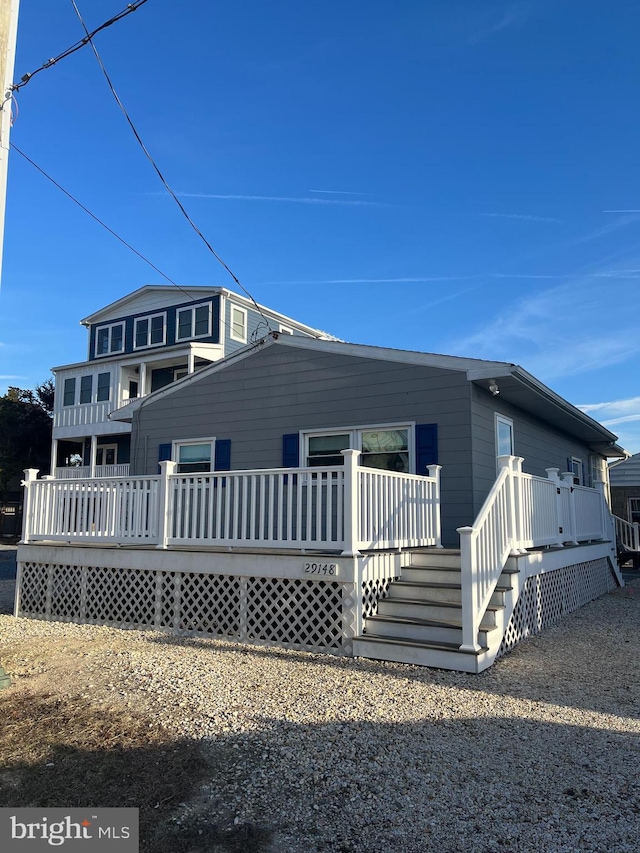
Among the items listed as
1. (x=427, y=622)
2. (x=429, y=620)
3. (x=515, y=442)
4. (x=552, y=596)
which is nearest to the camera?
(x=427, y=622)

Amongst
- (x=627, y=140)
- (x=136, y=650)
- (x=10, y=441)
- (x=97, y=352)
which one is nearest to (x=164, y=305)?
(x=97, y=352)

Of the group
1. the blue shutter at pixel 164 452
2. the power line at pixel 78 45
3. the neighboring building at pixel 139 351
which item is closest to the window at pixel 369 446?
the blue shutter at pixel 164 452

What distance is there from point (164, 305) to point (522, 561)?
19.8 metres

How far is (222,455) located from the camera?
11086 mm

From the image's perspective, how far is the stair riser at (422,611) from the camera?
605 centimetres

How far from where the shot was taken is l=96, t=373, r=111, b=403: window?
75.7 feet

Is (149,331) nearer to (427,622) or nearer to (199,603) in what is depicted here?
(199,603)

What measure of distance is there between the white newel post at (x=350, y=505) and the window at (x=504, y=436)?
4459 millimetres

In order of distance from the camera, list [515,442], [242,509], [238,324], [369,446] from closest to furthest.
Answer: [242,509] < [369,446] < [515,442] < [238,324]

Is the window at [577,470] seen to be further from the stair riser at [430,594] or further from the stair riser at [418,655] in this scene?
the stair riser at [418,655]

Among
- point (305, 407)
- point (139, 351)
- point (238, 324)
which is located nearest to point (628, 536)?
point (305, 407)

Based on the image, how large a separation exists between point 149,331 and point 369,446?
646 inches

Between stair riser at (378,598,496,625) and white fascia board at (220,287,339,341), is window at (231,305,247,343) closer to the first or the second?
white fascia board at (220,287,339,341)

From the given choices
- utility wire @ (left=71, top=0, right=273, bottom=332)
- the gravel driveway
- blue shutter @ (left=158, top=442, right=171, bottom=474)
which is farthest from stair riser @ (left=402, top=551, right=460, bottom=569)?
utility wire @ (left=71, top=0, right=273, bottom=332)
